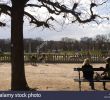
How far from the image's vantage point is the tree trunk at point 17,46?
67.0ft

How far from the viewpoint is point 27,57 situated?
56.1 meters

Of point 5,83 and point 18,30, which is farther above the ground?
point 18,30

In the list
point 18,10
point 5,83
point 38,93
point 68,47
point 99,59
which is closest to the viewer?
point 38,93

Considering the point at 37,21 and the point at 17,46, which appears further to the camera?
the point at 37,21

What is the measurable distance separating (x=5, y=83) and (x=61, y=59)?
30718 millimetres

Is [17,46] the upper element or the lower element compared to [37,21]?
lower

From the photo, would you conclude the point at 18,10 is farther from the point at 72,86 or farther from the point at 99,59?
the point at 99,59

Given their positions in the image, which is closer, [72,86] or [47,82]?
[72,86]

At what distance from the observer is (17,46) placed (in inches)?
810

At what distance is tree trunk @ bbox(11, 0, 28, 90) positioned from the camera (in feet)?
67.0

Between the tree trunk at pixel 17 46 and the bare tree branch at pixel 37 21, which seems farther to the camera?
the bare tree branch at pixel 37 21

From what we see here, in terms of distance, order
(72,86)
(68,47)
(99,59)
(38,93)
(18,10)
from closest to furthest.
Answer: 1. (38,93)
2. (18,10)
3. (72,86)
4. (99,59)
5. (68,47)

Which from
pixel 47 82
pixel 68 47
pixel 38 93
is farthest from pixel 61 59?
pixel 68 47

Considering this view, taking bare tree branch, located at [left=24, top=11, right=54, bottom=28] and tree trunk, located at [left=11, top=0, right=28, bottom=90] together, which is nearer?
tree trunk, located at [left=11, top=0, right=28, bottom=90]
